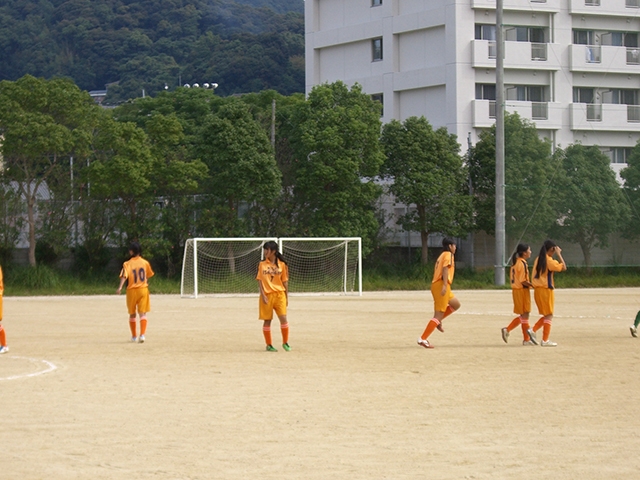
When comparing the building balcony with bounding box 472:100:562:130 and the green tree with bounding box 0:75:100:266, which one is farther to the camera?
the building balcony with bounding box 472:100:562:130

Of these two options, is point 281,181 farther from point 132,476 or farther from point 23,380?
point 132,476

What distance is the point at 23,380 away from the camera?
11578 millimetres

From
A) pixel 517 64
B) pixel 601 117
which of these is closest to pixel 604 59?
pixel 601 117

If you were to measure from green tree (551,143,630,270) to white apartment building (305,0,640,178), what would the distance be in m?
7.97

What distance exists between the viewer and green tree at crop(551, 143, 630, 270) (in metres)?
39.2

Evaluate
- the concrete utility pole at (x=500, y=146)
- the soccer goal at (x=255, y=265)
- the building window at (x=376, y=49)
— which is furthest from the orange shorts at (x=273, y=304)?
the building window at (x=376, y=49)

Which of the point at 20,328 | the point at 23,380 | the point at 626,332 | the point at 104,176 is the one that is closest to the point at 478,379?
the point at 23,380

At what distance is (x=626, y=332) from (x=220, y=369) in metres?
9.06

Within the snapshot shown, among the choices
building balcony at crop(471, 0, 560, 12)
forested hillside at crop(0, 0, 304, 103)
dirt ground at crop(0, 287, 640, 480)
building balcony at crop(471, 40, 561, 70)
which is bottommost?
dirt ground at crop(0, 287, 640, 480)

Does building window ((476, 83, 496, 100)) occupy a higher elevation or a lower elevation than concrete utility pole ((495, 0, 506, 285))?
higher

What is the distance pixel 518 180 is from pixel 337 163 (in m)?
7.72

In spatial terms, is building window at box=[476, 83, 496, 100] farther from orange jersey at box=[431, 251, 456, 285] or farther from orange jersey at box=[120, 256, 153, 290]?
orange jersey at box=[431, 251, 456, 285]

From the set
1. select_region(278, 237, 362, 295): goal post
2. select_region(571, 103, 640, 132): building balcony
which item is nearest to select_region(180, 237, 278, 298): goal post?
select_region(278, 237, 362, 295): goal post

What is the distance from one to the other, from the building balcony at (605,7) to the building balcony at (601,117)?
16.4 feet
